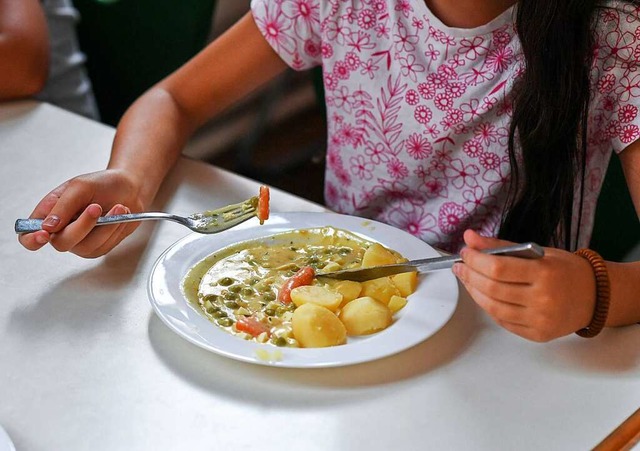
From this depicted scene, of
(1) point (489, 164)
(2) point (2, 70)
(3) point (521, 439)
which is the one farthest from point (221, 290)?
(2) point (2, 70)

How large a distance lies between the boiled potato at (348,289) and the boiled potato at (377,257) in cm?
4

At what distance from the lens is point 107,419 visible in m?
0.84

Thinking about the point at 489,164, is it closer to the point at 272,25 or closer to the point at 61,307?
the point at 272,25

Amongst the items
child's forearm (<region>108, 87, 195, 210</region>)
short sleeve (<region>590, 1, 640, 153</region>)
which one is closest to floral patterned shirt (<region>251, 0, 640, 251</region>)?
short sleeve (<region>590, 1, 640, 153</region>)

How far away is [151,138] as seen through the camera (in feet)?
4.46

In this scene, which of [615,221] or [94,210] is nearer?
[94,210]

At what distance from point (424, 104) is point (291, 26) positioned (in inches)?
10.4

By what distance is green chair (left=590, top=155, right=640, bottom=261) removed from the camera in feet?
4.99

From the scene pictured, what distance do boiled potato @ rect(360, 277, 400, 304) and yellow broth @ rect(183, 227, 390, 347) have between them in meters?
0.06

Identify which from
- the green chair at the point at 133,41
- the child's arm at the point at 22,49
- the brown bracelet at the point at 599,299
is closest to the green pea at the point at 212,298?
the brown bracelet at the point at 599,299

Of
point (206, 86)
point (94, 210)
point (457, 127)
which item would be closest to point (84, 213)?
point (94, 210)

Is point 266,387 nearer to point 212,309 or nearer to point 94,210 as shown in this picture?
point 212,309

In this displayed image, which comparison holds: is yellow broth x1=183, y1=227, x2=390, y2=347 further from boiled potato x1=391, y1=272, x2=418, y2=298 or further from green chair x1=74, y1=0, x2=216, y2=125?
green chair x1=74, y1=0, x2=216, y2=125

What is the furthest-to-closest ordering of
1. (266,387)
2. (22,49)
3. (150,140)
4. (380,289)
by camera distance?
(22,49)
(150,140)
(380,289)
(266,387)
